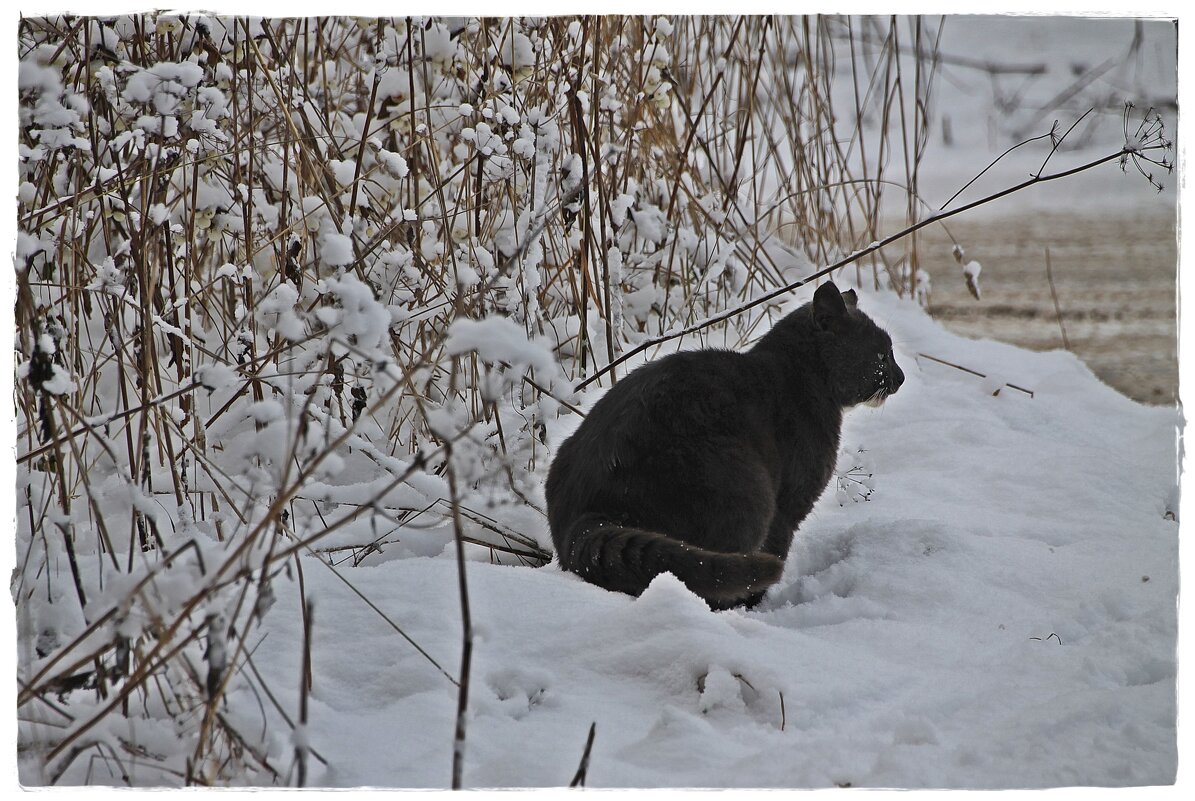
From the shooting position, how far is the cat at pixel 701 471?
2244 millimetres

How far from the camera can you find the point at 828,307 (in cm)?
294

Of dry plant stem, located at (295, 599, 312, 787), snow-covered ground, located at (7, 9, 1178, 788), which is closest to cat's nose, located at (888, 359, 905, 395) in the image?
snow-covered ground, located at (7, 9, 1178, 788)

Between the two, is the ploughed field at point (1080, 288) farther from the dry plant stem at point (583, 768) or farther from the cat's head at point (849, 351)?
the dry plant stem at point (583, 768)

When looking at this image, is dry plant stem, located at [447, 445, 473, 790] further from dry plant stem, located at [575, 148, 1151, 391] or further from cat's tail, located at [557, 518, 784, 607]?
dry plant stem, located at [575, 148, 1151, 391]

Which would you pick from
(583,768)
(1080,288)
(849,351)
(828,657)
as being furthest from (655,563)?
(1080,288)

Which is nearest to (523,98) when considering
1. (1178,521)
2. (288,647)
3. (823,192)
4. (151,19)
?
(151,19)

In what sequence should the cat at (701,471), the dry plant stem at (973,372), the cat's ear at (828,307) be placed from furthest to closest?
the dry plant stem at (973,372)
the cat's ear at (828,307)
the cat at (701,471)

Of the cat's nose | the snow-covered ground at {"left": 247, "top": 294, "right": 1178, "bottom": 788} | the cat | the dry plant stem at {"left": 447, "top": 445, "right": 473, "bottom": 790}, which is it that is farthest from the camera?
the cat's nose

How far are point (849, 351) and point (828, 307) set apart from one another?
0.48ft

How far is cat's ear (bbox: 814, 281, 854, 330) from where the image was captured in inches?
115

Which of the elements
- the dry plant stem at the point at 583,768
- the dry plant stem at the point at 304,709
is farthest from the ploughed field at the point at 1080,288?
the dry plant stem at the point at 304,709

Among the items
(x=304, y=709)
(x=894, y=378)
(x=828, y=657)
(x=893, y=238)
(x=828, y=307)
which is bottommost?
(x=828, y=657)

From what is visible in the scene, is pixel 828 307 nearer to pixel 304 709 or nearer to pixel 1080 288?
pixel 1080 288

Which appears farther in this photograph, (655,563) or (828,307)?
(828,307)
